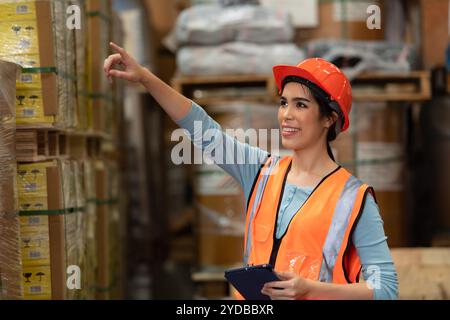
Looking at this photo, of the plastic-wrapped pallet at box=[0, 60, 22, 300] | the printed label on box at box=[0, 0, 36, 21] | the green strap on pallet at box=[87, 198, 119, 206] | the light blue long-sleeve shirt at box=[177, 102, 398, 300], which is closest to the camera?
A: the light blue long-sleeve shirt at box=[177, 102, 398, 300]

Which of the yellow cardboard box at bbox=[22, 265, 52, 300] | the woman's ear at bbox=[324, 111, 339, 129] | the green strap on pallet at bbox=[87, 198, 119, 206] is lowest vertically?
the yellow cardboard box at bbox=[22, 265, 52, 300]

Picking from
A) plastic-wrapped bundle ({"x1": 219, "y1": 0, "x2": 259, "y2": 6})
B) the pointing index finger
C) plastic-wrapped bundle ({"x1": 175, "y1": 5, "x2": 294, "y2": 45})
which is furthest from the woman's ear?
plastic-wrapped bundle ({"x1": 219, "y1": 0, "x2": 259, "y2": 6})

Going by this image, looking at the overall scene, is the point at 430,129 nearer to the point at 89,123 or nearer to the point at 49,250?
the point at 89,123

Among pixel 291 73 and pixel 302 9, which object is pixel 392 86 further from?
pixel 291 73

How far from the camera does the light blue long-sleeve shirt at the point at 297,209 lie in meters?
2.41

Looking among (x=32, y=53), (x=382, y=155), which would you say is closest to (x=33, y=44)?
(x=32, y=53)

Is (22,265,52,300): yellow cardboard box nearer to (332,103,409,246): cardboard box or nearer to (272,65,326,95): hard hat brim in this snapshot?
(272,65,326,95): hard hat brim

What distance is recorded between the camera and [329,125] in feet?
8.70

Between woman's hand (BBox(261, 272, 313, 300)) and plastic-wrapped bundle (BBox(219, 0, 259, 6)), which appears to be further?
plastic-wrapped bundle (BBox(219, 0, 259, 6))

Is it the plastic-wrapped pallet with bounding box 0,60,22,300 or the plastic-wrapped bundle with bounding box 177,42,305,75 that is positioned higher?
the plastic-wrapped bundle with bounding box 177,42,305,75

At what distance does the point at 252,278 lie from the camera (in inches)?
91.6

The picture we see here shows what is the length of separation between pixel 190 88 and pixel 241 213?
3.31 ft

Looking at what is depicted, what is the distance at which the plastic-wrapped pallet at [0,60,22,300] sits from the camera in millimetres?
2873

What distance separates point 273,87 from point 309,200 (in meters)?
2.42
